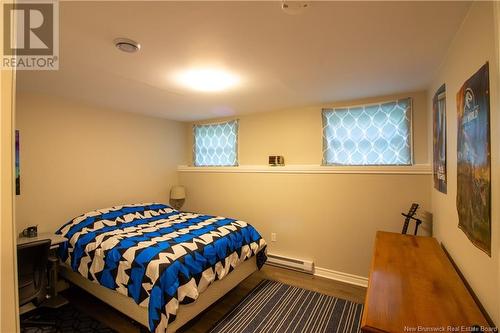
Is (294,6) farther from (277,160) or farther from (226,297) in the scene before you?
(226,297)

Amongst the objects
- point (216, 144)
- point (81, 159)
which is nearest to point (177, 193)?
point (216, 144)

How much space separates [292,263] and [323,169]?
135cm

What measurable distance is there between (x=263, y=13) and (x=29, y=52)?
63.3 inches

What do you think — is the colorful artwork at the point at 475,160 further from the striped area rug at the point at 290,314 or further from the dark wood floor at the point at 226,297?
the dark wood floor at the point at 226,297

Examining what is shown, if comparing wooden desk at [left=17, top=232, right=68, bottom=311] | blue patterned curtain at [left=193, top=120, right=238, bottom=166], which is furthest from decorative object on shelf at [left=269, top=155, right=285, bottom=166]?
wooden desk at [left=17, top=232, right=68, bottom=311]

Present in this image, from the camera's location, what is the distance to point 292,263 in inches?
134

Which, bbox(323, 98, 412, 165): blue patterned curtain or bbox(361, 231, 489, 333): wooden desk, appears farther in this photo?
bbox(323, 98, 412, 165): blue patterned curtain

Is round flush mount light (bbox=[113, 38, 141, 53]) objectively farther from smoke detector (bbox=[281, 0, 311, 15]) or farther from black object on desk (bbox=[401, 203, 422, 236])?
black object on desk (bbox=[401, 203, 422, 236])

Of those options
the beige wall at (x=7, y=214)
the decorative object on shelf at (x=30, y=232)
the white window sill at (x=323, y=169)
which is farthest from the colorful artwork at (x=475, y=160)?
the decorative object on shelf at (x=30, y=232)

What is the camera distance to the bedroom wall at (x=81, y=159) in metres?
2.71

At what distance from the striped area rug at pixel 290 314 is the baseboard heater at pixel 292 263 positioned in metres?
0.43

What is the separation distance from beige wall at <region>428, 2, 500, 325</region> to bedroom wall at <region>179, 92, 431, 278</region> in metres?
0.76

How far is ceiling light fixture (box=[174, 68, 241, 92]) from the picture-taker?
2154 millimetres

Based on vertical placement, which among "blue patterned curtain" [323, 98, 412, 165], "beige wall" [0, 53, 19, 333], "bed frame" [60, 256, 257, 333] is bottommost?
"bed frame" [60, 256, 257, 333]
